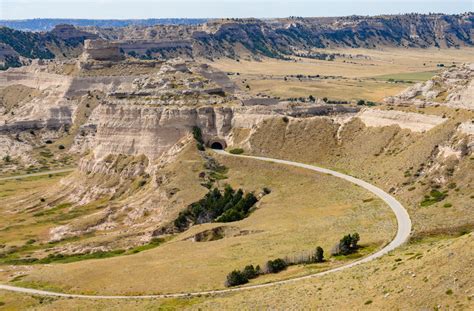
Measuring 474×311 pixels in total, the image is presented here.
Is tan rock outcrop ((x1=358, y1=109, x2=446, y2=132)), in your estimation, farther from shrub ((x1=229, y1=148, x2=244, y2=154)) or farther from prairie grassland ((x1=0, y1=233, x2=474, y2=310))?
prairie grassland ((x1=0, y1=233, x2=474, y2=310))

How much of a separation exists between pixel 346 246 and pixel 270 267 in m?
9.17

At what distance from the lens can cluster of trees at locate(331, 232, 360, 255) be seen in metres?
75.2

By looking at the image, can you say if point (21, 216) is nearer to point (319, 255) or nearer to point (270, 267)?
point (270, 267)

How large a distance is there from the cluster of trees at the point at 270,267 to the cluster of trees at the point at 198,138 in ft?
180

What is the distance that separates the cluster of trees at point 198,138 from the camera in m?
128

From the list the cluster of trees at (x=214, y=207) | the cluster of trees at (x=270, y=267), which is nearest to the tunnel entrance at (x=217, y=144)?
the cluster of trees at (x=214, y=207)

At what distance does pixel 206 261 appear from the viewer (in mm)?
82688

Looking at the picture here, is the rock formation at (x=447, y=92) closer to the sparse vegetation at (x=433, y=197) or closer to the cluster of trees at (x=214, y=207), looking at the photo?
Result: the sparse vegetation at (x=433, y=197)

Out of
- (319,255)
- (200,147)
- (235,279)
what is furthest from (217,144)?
(235,279)

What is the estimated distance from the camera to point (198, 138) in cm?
13000

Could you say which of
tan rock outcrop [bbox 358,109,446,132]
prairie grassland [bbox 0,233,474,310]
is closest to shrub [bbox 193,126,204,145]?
tan rock outcrop [bbox 358,109,446,132]

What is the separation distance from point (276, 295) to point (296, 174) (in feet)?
167

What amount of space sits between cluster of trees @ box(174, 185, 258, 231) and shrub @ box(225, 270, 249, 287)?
32.6 m

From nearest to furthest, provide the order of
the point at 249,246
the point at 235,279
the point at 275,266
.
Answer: the point at 235,279 → the point at 275,266 → the point at 249,246
